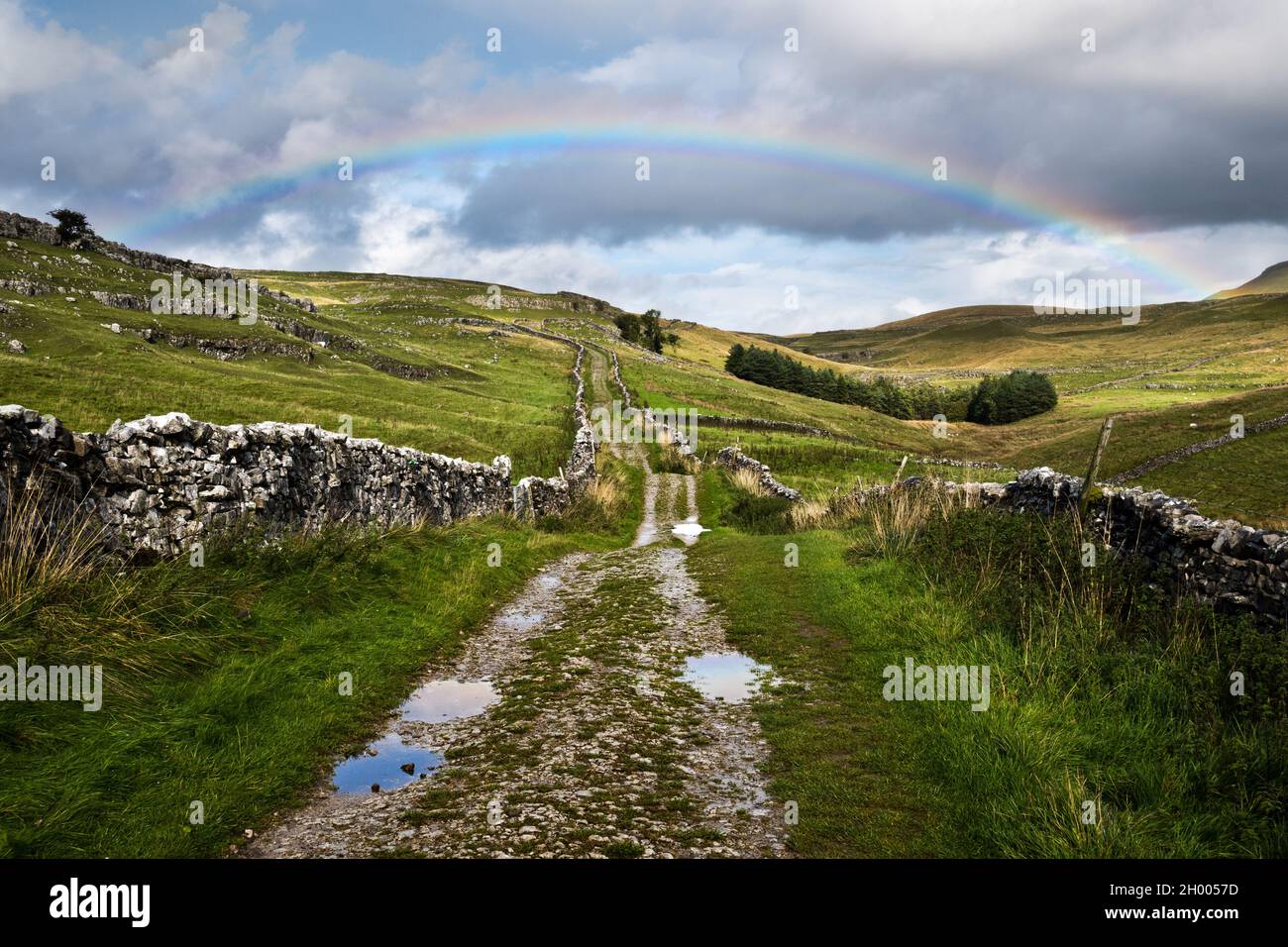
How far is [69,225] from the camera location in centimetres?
7112

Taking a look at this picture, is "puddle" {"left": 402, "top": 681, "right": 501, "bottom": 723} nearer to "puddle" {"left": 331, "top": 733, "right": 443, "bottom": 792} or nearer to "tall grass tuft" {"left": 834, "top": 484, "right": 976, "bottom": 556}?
"puddle" {"left": 331, "top": 733, "right": 443, "bottom": 792}

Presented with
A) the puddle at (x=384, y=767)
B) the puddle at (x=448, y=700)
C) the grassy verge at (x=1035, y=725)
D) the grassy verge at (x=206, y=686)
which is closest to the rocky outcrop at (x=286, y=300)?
the grassy verge at (x=206, y=686)

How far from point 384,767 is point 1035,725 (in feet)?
19.4

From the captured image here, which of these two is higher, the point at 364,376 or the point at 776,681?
the point at 364,376

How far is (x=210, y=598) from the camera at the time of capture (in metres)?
8.30

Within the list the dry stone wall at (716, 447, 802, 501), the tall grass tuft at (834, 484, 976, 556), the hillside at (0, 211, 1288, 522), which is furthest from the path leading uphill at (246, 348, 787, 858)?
the dry stone wall at (716, 447, 802, 501)

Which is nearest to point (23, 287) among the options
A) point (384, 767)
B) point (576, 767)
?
point (384, 767)

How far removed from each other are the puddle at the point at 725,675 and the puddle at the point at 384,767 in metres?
3.35

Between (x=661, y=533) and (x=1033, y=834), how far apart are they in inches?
794

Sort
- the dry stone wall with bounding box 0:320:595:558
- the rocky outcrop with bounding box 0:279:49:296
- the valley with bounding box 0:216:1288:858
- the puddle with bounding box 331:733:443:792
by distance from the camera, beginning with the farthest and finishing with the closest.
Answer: the rocky outcrop with bounding box 0:279:49:296 < the dry stone wall with bounding box 0:320:595:558 < the puddle with bounding box 331:733:443:792 < the valley with bounding box 0:216:1288:858

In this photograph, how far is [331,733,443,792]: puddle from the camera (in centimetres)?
599

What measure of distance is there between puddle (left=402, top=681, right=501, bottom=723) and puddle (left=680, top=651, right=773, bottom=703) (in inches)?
99.4
